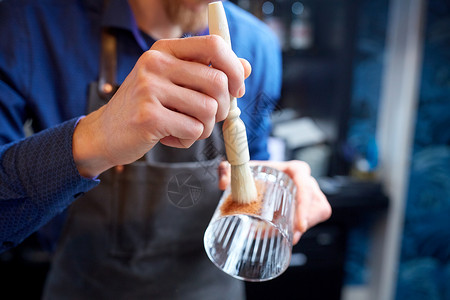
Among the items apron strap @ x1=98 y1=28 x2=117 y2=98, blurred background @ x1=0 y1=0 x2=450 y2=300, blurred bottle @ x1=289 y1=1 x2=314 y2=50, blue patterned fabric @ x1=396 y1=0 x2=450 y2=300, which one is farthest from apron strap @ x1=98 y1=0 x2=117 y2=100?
blue patterned fabric @ x1=396 y1=0 x2=450 y2=300

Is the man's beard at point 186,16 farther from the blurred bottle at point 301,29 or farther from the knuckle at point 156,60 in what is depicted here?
the blurred bottle at point 301,29

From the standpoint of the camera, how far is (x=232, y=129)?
0.31 meters

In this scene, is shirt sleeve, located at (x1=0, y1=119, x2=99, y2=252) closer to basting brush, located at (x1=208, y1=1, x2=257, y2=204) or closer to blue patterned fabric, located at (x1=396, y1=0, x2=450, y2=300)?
basting brush, located at (x1=208, y1=1, x2=257, y2=204)

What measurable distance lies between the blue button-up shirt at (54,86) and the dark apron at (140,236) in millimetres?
48

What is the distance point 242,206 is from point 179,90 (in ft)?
0.40

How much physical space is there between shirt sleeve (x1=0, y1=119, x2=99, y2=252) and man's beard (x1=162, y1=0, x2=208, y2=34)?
151 mm

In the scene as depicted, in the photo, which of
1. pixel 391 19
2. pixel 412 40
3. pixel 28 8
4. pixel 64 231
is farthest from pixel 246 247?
pixel 391 19

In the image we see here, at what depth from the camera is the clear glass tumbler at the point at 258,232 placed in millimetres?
349

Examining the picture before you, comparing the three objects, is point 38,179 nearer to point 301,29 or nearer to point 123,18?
point 123,18

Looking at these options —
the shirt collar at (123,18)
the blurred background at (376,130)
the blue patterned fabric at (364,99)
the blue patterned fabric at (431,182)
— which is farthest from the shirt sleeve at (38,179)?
the blue patterned fabric at (431,182)

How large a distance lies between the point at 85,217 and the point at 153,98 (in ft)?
1.10

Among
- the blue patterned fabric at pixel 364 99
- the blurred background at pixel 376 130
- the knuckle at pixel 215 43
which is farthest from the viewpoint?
the blue patterned fabric at pixel 364 99

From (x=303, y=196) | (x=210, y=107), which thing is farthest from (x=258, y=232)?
(x=210, y=107)

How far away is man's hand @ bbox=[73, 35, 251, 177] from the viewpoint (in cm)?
29
